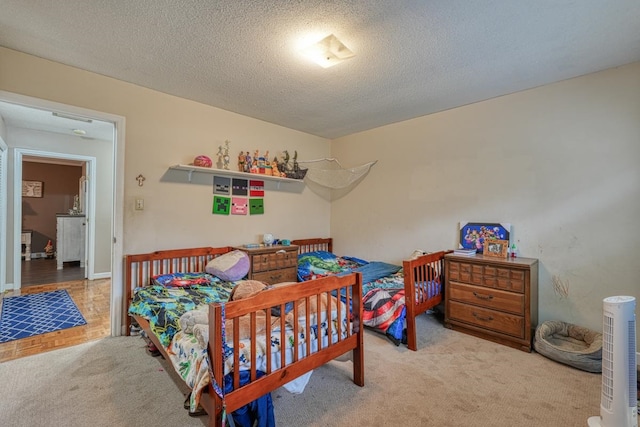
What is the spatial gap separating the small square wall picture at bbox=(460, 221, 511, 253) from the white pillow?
8.44 ft

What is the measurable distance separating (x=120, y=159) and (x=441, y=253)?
357 cm

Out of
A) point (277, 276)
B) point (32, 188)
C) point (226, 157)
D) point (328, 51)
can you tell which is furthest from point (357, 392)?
point (32, 188)

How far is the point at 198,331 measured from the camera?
1.61 metres

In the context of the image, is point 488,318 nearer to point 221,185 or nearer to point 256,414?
point 256,414

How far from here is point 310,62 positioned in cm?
246

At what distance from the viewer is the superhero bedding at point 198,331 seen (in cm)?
146

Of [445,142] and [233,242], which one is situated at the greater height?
[445,142]

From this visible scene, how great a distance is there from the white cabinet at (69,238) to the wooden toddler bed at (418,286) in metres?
6.34

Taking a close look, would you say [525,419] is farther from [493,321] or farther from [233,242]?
[233,242]

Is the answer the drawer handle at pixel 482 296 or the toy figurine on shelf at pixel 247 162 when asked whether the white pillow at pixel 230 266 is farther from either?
the drawer handle at pixel 482 296

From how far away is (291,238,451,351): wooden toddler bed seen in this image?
265 cm

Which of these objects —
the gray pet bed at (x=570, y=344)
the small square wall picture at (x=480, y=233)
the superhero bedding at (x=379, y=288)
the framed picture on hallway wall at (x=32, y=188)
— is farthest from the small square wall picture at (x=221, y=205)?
the framed picture on hallway wall at (x=32, y=188)

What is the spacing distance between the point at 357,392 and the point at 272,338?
832 millimetres

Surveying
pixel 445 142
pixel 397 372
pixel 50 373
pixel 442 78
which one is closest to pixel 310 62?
pixel 442 78
